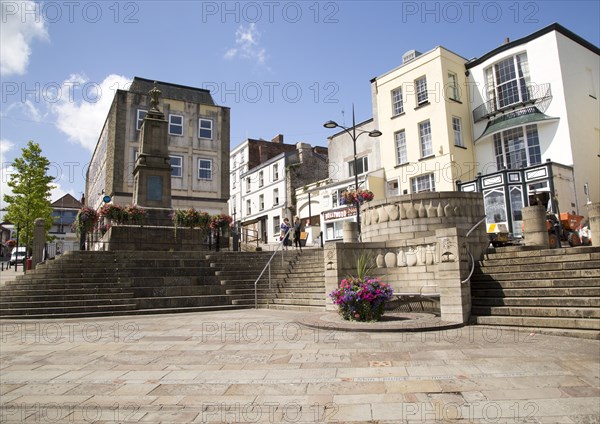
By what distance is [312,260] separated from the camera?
17250 millimetres

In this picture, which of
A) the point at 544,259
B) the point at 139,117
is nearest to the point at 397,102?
the point at 139,117

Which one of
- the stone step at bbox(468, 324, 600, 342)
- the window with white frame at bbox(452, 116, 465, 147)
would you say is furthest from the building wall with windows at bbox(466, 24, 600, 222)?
the stone step at bbox(468, 324, 600, 342)

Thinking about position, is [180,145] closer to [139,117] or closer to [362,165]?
[139,117]

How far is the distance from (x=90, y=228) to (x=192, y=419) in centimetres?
1789

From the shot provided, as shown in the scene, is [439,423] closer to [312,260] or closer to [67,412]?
[67,412]

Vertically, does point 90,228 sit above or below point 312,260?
above

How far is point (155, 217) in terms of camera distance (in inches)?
829

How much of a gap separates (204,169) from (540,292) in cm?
3479

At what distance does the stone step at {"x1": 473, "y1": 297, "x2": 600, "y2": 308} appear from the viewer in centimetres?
836

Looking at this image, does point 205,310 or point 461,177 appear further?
point 461,177

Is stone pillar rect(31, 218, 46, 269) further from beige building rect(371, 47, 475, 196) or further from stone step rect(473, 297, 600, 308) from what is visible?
beige building rect(371, 47, 475, 196)

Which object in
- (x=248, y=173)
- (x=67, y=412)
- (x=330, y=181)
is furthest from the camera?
(x=248, y=173)

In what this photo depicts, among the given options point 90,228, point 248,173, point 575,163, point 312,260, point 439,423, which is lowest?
point 439,423

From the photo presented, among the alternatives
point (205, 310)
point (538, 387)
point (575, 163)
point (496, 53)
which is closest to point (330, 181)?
point (496, 53)
